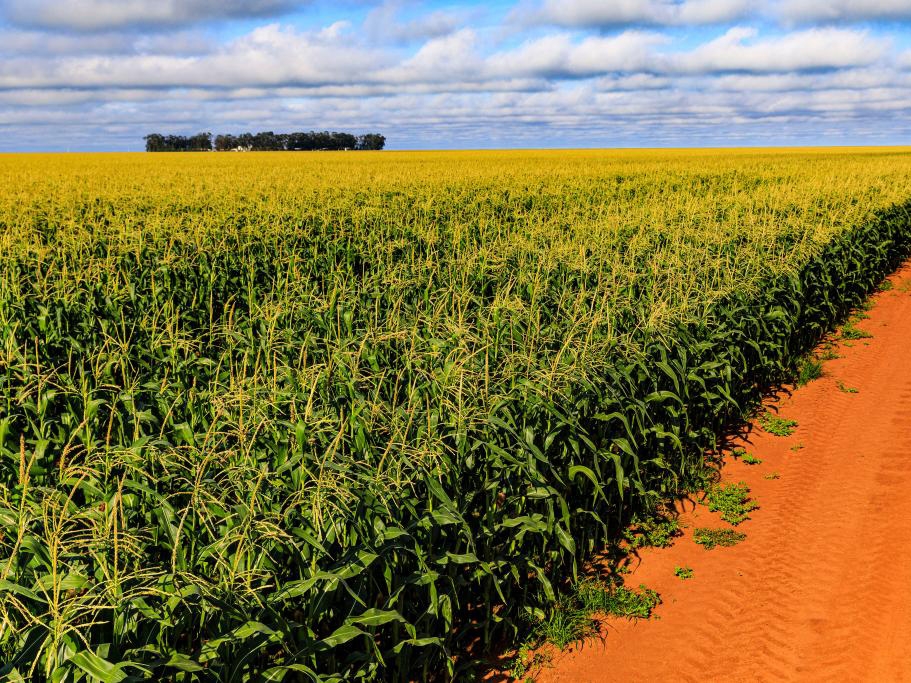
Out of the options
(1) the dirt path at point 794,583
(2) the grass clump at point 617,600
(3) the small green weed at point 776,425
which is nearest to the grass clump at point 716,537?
(1) the dirt path at point 794,583

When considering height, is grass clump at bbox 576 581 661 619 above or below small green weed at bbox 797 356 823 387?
below

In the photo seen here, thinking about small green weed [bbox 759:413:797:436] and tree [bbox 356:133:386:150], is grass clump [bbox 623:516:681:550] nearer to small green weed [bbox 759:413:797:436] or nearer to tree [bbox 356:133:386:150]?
small green weed [bbox 759:413:797:436]

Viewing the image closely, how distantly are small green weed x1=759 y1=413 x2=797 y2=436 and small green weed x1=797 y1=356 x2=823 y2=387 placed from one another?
1.41 meters

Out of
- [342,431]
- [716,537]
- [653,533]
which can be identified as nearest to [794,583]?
[716,537]

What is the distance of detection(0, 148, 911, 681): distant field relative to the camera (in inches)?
111

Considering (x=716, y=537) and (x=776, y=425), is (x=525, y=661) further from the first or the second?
(x=776, y=425)

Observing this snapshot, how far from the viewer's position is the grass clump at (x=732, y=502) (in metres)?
5.71

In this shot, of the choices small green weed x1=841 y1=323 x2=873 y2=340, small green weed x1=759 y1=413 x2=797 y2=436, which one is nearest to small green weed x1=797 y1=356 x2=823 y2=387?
small green weed x1=759 y1=413 x2=797 y2=436

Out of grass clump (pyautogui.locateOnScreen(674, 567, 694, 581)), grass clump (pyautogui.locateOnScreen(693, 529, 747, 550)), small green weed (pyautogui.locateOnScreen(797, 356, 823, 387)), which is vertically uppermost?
small green weed (pyautogui.locateOnScreen(797, 356, 823, 387))

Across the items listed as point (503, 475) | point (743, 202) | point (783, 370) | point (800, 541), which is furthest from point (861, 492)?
point (743, 202)

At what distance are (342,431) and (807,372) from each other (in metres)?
7.68

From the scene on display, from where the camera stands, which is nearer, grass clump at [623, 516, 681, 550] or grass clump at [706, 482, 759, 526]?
grass clump at [623, 516, 681, 550]

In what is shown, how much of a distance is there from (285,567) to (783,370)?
24.8ft

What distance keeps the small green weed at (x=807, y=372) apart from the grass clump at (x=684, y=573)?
16.0ft
